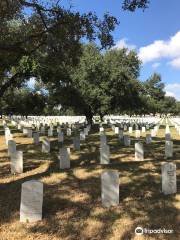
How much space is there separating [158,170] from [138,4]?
629cm

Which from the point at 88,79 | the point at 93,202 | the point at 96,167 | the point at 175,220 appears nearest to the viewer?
the point at 175,220

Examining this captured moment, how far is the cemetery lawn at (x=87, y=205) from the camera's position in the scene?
25.0 feet

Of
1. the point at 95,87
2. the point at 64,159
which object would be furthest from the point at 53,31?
the point at 95,87

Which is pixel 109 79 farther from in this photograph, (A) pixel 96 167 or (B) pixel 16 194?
(B) pixel 16 194

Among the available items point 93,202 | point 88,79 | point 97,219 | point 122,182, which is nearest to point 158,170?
point 122,182

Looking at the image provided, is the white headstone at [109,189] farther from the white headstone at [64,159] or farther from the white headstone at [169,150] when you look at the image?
the white headstone at [169,150]

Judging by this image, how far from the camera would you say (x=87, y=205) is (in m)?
8.99

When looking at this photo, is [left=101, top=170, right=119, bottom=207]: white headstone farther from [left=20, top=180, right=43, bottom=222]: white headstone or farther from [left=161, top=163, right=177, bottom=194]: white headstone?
[left=20, top=180, right=43, bottom=222]: white headstone

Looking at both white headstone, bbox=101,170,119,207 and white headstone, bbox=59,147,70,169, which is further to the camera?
white headstone, bbox=59,147,70,169

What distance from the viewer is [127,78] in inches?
1560

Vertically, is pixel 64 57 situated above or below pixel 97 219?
above

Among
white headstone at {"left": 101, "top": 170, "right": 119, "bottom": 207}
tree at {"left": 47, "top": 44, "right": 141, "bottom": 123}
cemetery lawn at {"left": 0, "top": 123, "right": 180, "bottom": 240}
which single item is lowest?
cemetery lawn at {"left": 0, "top": 123, "right": 180, "bottom": 240}

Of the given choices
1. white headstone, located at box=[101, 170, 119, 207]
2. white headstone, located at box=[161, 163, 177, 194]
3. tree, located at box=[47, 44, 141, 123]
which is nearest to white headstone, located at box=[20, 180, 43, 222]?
white headstone, located at box=[101, 170, 119, 207]

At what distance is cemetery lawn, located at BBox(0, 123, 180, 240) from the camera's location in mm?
7605
